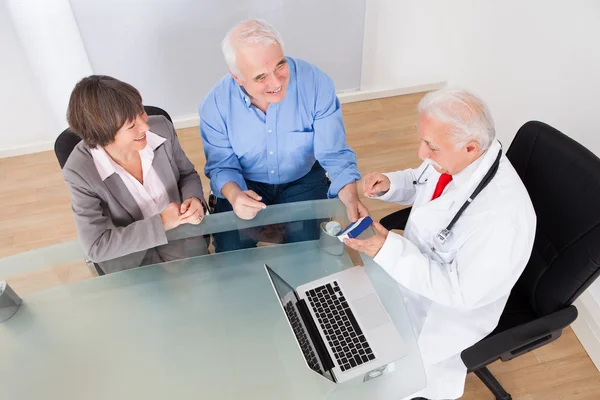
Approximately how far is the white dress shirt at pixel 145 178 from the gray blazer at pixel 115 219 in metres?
0.02

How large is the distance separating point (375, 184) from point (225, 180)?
658 mm

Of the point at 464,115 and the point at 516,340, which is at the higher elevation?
the point at 464,115

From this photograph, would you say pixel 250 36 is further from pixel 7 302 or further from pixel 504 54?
pixel 504 54

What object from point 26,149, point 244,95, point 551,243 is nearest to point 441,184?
point 551,243

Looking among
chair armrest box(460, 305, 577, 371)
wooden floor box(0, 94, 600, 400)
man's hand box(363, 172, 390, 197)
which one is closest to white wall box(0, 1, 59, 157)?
wooden floor box(0, 94, 600, 400)

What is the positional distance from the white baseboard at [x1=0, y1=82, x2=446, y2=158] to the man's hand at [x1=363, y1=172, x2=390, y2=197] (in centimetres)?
192

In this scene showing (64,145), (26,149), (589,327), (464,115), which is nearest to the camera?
(464,115)

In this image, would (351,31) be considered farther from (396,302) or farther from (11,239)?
(11,239)

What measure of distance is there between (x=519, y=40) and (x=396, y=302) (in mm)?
1988

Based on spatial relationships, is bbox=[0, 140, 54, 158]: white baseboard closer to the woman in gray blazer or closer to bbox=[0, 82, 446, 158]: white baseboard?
bbox=[0, 82, 446, 158]: white baseboard

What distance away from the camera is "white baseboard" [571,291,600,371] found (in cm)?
228

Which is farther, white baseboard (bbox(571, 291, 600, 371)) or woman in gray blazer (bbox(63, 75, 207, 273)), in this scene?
white baseboard (bbox(571, 291, 600, 371))

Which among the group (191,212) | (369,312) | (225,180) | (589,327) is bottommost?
(589,327)

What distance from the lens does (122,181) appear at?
175cm
